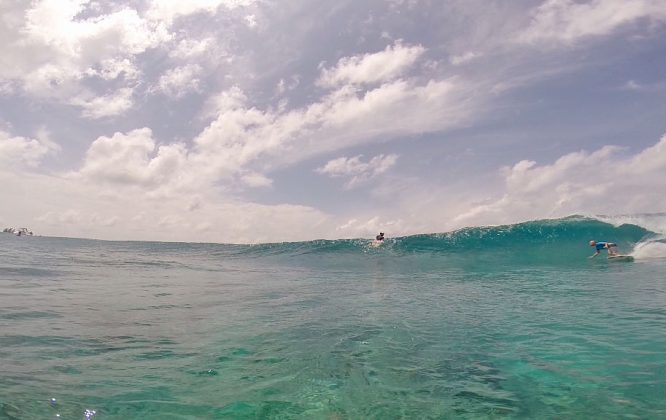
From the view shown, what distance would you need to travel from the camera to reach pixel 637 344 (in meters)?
7.11

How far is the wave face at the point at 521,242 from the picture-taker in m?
29.6

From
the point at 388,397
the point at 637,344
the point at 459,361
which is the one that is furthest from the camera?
the point at 637,344

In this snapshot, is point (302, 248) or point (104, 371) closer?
point (104, 371)

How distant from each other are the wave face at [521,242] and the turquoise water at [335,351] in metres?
14.6

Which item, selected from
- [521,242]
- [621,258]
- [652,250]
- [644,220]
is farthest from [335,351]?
[644,220]

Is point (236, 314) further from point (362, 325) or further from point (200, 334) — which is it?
point (362, 325)

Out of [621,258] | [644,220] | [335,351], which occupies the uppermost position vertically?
[644,220]

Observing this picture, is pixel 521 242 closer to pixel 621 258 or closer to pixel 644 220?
pixel 644 220

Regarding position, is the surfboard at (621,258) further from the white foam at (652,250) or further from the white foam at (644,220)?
the white foam at (644,220)

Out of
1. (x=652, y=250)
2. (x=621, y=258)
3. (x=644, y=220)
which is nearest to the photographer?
(x=621, y=258)

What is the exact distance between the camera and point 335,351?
282 inches

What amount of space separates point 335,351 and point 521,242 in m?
31.2

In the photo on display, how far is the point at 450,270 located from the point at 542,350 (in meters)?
15.6

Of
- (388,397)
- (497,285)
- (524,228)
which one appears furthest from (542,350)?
(524,228)
